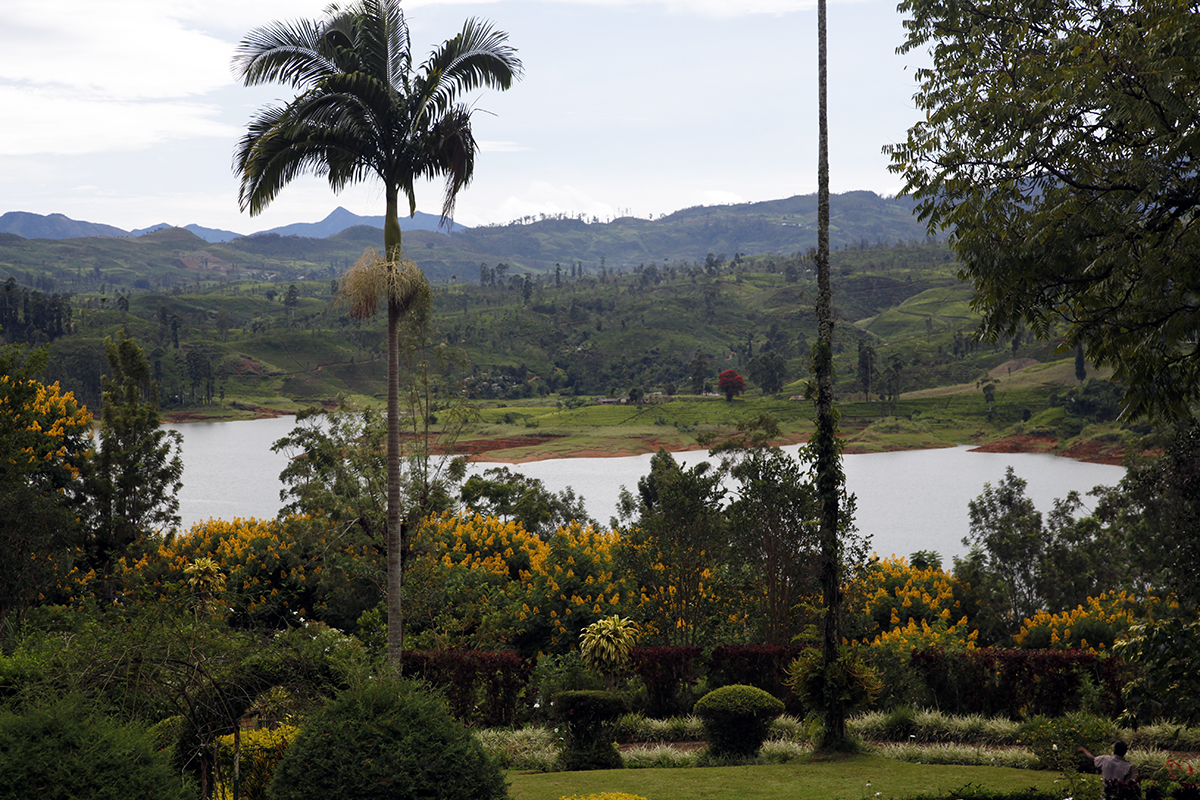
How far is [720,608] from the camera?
47.9ft

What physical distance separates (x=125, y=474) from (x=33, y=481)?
187 cm

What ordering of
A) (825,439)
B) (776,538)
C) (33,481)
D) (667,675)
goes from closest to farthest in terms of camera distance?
(825,439), (667,675), (776,538), (33,481)

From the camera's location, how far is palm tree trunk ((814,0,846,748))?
10.5 m

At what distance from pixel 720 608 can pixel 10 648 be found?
10478 mm

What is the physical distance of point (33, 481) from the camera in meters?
18.5

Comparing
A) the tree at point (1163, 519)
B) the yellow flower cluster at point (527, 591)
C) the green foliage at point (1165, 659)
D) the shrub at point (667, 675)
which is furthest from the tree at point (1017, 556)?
the green foliage at point (1165, 659)

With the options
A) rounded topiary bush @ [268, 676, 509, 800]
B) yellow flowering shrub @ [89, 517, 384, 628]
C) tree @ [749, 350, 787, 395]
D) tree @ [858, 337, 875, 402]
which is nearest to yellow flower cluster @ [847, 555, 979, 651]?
rounded topiary bush @ [268, 676, 509, 800]

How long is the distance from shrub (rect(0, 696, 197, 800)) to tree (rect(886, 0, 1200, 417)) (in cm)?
760

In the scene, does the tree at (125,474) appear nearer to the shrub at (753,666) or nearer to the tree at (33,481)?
the tree at (33,481)

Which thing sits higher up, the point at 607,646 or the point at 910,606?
the point at 607,646

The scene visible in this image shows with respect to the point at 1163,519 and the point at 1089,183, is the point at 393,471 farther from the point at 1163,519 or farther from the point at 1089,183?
the point at 1163,519

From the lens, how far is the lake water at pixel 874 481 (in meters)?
45.0

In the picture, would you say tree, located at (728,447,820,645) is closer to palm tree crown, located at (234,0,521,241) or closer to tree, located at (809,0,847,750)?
tree, located at (809,0,847,750)

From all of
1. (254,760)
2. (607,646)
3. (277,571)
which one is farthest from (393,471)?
(277,571)
